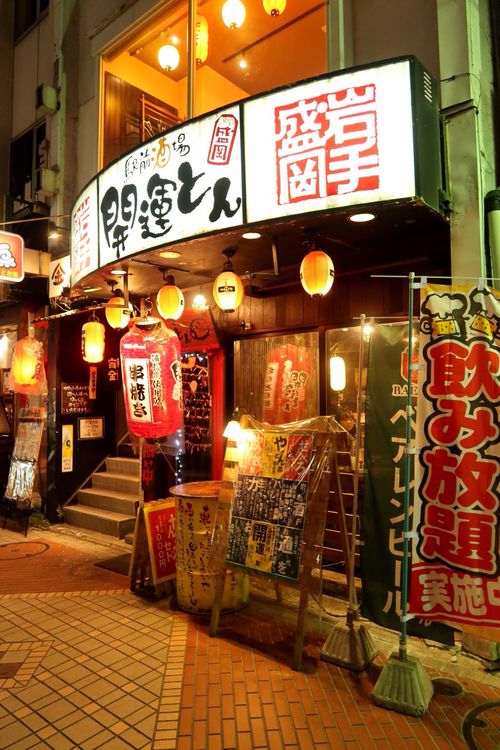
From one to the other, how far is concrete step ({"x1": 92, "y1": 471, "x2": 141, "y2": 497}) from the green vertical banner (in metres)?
7.74

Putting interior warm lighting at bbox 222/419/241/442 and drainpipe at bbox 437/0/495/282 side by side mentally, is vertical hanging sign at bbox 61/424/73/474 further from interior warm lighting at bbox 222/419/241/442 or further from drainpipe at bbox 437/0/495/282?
drainpipe at bbox 437/0/495/282

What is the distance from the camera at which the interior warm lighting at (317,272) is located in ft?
21.1

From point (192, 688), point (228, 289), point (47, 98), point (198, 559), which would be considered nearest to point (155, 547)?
point (198, 559)

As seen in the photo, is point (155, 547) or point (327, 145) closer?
point (327, 145)

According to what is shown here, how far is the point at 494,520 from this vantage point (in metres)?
4.42

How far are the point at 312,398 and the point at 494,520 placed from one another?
433 cm

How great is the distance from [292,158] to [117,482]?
940 centimetres

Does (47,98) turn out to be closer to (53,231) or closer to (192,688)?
(53,231)

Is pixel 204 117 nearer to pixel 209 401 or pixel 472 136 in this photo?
pixel 472 136

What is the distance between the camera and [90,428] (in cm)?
1323

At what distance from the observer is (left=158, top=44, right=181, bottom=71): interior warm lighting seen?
10.5 metres

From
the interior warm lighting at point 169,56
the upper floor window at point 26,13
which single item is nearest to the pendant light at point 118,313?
the interior warm lighting at point 169,56

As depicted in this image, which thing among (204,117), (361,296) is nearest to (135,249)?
(204,117)

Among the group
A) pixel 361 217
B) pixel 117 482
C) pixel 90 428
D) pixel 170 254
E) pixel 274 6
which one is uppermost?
pixel 274 6
